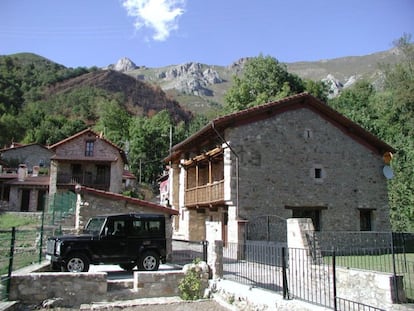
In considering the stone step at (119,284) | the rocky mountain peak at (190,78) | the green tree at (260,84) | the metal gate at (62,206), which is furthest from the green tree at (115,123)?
the rocky mountain peak at (190,78)

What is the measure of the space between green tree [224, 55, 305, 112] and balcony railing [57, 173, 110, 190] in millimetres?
15953

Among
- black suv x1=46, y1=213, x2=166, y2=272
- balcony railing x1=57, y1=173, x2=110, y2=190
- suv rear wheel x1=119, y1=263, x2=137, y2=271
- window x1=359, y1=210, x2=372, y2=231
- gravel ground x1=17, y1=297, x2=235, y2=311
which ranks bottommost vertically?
gravel ground x1=17, y1=297, x2=235, y2=311

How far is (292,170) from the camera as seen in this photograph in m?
20.4

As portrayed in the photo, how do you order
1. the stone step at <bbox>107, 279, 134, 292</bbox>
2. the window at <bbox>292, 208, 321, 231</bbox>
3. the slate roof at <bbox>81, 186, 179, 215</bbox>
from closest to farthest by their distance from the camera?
the stone step at <bbox>107, 279, 134, 292</bbox>, the slate roof at <bbox>81, 186, 179, 215</bbox>, the window at <bbox>292, 208, 321, 231</bbox>

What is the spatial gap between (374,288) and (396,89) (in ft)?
101

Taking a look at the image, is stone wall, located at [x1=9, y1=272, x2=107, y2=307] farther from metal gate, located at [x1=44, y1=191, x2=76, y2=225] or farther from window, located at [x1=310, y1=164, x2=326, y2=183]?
window, located at [x1=310, y1=164, x2=326, y2=183]

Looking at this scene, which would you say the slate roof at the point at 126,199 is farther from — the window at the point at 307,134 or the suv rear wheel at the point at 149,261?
the window at the point at 307,134

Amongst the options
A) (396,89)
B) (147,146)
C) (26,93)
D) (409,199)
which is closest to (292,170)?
(409,199)

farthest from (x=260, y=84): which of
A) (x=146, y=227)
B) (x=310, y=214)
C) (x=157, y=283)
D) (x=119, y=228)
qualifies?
(x=157, y=283)

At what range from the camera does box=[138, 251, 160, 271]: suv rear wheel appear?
42.3 feet

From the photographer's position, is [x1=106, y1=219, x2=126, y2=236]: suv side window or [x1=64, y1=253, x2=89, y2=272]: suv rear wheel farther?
[x1=106, y1=219, x2=126, y2=236]: suv side window

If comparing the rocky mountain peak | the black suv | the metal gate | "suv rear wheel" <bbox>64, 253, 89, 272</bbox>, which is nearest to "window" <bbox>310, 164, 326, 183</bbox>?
the black suv

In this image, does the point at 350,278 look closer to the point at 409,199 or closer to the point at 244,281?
the point at 244,281

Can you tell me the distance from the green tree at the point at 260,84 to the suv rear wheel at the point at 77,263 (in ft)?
106
